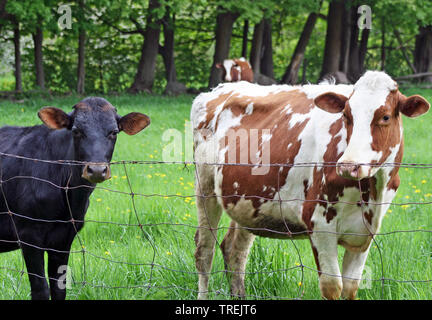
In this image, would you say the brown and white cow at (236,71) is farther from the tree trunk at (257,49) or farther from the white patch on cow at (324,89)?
the white patch on cow at (324,89)

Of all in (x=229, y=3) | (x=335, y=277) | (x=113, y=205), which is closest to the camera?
(x=335, y=277)

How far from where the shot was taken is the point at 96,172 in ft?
12.0

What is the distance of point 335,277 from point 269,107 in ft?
5.07

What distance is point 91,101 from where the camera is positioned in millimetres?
4105

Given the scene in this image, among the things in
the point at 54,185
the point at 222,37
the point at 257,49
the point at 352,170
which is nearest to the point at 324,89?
the point at 352,170

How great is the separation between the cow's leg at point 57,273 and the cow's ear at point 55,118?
91 centimetres

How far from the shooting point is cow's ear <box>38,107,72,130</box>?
154 inches

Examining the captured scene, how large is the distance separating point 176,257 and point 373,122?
7.04 ft

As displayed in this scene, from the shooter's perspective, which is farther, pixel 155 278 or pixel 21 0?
pixel 21 0

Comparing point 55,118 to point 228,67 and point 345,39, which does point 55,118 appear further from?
point 345,39

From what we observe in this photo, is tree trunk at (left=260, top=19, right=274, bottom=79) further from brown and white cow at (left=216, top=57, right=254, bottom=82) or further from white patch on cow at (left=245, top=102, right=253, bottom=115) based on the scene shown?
white patch on cow at (left=245, top=102, right=253, bottom=115)

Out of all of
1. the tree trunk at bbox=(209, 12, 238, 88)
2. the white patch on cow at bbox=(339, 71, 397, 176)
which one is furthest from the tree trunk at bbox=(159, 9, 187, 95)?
the white patch on cow at bbox=(339, 71, 397, 176)
